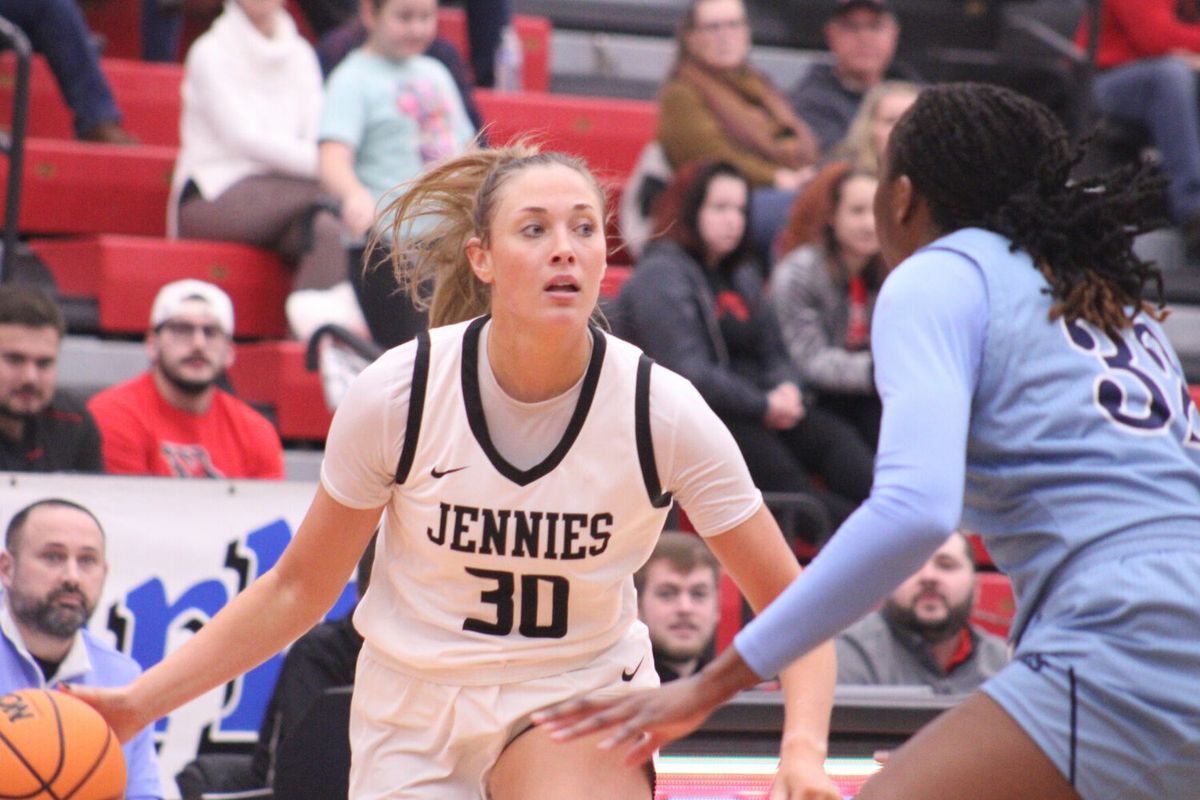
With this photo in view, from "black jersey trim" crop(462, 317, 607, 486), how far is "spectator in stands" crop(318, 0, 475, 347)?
12.1ft

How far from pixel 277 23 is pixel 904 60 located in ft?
13.3

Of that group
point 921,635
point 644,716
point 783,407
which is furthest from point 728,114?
point 644,716

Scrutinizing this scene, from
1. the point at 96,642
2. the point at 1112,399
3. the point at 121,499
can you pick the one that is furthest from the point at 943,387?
the point at 121,499

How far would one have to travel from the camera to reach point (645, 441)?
293 centimetres

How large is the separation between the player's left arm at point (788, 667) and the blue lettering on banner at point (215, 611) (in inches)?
95.1

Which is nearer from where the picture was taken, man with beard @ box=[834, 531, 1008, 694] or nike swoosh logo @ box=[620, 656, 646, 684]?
nike swoosh logo @ box=[620, 656, 646, 684]

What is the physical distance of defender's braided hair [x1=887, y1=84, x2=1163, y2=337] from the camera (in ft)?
8.46

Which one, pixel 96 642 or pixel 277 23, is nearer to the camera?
pixel 96 642

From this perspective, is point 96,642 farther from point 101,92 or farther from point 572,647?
point 101,92

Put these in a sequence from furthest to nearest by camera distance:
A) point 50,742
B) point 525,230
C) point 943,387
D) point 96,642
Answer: point 96,642 < point 50,742 < point 525,230 < point 943,387

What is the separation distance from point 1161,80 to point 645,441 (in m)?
5.86

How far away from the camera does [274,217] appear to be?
7.00 m

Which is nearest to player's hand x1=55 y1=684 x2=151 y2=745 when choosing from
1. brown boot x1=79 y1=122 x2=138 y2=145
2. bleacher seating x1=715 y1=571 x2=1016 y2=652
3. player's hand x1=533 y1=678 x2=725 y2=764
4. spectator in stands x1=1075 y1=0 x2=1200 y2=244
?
player's hand x1=533 y1=678 x2=725 y2=764

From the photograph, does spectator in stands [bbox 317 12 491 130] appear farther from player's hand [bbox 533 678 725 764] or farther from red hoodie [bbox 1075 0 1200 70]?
player's hand [bbox 533 678 725 764]
